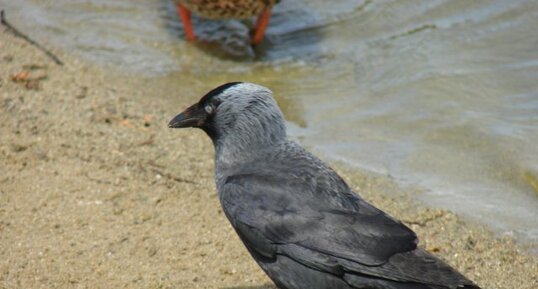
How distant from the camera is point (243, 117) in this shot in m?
4.87

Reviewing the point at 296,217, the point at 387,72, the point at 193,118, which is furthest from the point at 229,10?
the point at 296,217

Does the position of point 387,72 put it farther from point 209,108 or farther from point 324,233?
point 324,233

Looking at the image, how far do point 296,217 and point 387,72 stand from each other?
12.6ft

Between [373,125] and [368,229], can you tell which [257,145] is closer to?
[368,229]

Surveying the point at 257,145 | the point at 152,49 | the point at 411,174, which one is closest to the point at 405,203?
the point at 411,174

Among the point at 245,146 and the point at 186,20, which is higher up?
the point at 245,146

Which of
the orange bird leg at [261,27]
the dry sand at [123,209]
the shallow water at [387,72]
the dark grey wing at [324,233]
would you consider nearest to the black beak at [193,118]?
the dark grey wing at [324,233]

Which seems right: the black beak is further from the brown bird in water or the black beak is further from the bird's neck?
the brown bird in water

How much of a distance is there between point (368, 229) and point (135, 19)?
18.1ft

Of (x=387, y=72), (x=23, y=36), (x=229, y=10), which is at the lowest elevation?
(x=23, y=36)

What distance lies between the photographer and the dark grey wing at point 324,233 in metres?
4.27

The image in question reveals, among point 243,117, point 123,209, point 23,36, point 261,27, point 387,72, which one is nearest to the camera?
point 243,117

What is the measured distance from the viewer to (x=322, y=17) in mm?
9500

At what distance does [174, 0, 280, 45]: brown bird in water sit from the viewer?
8.91 meters
